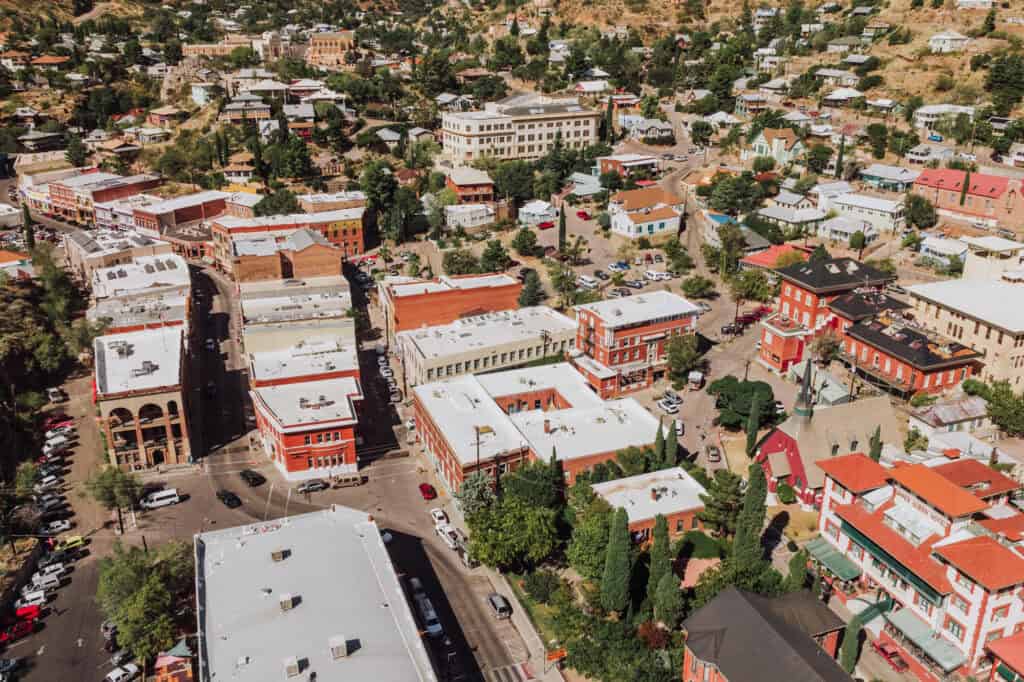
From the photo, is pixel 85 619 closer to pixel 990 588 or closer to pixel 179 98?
pixel 990 588

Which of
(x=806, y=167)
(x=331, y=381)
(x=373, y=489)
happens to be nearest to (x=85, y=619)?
(x=373, y=489)

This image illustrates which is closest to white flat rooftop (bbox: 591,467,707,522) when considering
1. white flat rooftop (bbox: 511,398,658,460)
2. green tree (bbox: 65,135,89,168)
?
white flat rooftop (bbox: 511,398,658,460)

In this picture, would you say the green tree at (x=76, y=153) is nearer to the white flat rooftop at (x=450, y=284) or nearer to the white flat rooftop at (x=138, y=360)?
the white flat rooftop at (x=138, y=360)

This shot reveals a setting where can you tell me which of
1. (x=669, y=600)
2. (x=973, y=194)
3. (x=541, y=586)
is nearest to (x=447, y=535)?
(x=541, y=586)

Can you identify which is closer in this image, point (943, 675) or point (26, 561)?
point (943, 675)

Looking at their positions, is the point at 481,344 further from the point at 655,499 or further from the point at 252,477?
the point at 655,499
